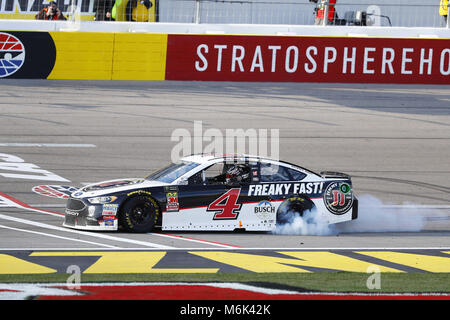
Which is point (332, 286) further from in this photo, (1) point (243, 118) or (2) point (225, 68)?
(2) point (225, 68)

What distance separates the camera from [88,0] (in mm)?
21875

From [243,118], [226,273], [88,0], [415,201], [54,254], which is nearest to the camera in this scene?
[226,273]

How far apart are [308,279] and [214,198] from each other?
3.23 meters

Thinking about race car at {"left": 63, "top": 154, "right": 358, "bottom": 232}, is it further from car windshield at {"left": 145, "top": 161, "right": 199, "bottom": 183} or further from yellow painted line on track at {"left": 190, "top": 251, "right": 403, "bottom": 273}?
yellow painted line on track at {"left": 190, "top": 251, "right": 403, "bottom": 273}

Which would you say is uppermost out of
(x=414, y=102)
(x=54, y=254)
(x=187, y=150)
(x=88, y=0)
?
(x=88, y=0)

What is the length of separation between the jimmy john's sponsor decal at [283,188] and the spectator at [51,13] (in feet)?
→ 36.0

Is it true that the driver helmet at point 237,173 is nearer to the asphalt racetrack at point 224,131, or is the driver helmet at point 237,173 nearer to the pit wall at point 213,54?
the asphalt racetrack at point 224,131

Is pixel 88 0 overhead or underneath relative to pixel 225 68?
overhead

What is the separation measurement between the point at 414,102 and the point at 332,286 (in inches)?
494

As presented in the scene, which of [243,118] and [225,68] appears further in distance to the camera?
[225,68]

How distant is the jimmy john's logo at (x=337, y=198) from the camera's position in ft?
39.8

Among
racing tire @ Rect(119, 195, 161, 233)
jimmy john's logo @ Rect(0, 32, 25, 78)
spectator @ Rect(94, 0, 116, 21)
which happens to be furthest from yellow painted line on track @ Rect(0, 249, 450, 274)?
spectator @ Rect(94, 0, 116, 21)

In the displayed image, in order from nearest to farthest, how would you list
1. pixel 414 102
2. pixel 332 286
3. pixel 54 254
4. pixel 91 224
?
pixel 332 286 → pixel 54 254 → pixel 91 224 → pixel 414 102

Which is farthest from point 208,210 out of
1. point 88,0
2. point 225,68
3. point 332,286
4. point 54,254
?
point 88,0
